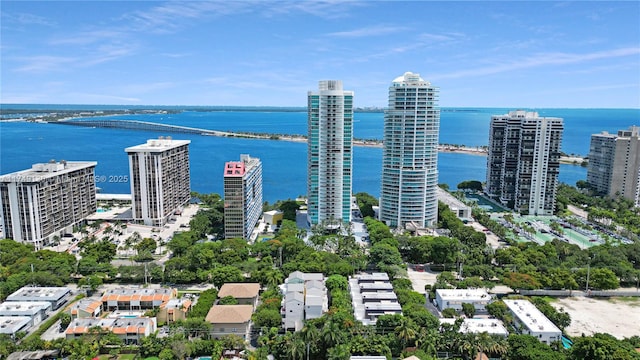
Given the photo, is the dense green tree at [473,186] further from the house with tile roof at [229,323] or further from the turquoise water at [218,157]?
the house with tile roof at [229,323]

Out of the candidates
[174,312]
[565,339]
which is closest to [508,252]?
[565,339]

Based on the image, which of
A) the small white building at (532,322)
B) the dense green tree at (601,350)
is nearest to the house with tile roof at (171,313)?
the small white building at (532,322)

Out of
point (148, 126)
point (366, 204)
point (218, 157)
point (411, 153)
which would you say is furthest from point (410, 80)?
point (148, 126)

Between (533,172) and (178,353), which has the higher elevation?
(533,172)

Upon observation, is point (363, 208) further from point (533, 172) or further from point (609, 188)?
point (609, 188)

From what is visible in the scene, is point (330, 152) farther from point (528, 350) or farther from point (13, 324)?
A: point (13, 324)

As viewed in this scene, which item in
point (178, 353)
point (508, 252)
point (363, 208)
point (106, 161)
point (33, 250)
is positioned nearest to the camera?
point (178, 353)

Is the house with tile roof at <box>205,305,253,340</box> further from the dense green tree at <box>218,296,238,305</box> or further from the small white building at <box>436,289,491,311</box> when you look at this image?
the small white building at <box>436,289,491,311</box>
